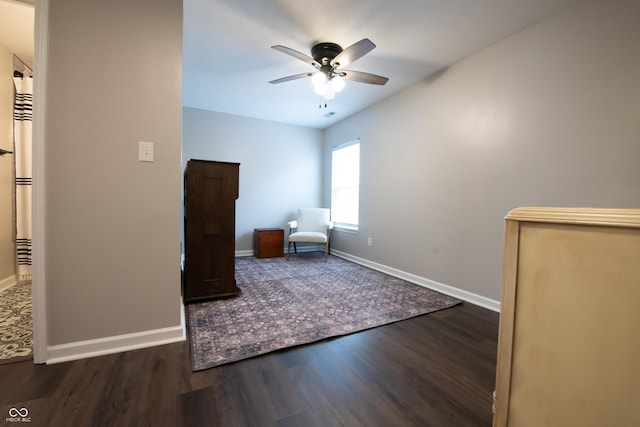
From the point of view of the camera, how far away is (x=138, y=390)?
1.24 m

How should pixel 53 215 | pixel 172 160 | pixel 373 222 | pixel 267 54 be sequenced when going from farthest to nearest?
pixel 373 222 < pixel 267 54 < pixel 172 160 < pixel 53 215

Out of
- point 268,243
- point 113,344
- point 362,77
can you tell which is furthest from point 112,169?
point 268,243

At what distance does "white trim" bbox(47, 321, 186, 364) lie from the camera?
1464mm

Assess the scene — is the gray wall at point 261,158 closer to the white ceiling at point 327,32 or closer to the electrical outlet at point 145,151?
the white ceiling at point 327,32

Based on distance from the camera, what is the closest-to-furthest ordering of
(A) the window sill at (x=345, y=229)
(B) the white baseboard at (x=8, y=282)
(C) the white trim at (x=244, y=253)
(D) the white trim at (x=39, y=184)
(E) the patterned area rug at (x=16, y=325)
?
(D) the white trim at (x=39, y=184) → (E) the patterned area rug at (x=16, y=325) → (B) the white baseboard at (x=8, y=282) → (A) the window sill at (x=345, y=229) → (C) the white trim at (x=244, y=253)

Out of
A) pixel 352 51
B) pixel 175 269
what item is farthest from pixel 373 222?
pixel 175 269

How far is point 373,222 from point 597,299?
3229mm

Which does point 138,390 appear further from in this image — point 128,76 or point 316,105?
point 316,105

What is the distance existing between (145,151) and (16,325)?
62.1 inches

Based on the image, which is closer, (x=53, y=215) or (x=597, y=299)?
(x=597, y=299)

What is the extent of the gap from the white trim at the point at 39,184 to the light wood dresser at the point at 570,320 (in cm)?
217

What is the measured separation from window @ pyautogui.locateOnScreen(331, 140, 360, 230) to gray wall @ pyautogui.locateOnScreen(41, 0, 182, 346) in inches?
117

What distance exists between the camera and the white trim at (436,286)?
2354 millimetres

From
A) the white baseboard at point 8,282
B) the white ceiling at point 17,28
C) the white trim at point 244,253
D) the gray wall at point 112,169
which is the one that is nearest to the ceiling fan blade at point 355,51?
the gray wall at point 112,169
